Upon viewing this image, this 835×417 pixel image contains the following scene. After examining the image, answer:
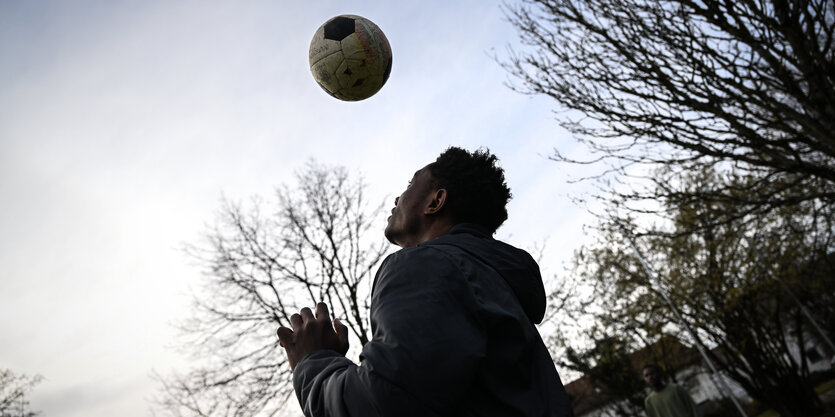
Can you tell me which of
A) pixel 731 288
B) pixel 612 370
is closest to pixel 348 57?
pixel 731 288

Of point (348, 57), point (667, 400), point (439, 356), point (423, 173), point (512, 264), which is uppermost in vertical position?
point (348, 57)

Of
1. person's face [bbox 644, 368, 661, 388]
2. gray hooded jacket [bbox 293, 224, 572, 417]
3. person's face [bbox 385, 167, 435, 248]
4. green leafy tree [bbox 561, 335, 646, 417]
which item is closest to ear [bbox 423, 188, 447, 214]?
person's face [bbox 385, 167, 435, 248]

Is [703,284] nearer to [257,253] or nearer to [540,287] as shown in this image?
[257,253]

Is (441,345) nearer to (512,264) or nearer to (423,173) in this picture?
(512,264)

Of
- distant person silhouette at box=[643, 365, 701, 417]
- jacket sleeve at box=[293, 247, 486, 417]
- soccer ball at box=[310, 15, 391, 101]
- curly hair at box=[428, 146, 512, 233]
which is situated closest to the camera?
jacket sleeve at box=[293, 247, 486, 417]

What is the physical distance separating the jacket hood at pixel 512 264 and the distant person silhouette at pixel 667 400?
23.3ft

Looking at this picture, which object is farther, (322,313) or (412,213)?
(412,213)

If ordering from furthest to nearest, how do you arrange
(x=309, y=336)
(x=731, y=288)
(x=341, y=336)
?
(x=731, y=288) → (x=341, y=336) → (x=309, y=336)

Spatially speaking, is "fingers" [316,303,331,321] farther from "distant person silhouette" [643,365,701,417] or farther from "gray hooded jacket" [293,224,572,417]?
"distant person silhouette" [643,365,701,417]

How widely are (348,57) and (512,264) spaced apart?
2.53 m

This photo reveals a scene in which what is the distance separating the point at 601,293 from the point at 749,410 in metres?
20.7

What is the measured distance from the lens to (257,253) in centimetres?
1301

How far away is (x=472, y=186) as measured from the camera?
2.09 meters

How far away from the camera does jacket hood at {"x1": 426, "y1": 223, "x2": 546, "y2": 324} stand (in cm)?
160
